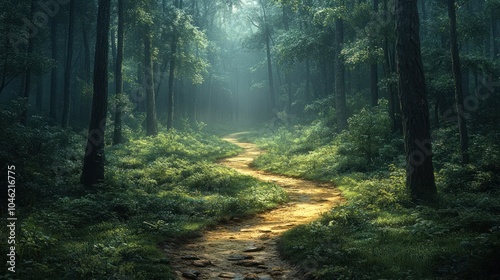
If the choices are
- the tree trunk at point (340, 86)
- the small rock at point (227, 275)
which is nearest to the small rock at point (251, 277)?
the small rock at point (227, 275)

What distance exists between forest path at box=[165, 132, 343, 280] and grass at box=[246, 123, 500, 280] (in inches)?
17.8

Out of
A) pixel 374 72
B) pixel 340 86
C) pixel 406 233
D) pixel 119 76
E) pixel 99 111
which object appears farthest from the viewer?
pixel 340 86

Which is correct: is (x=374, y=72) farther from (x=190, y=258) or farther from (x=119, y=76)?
(x=190, y=258)

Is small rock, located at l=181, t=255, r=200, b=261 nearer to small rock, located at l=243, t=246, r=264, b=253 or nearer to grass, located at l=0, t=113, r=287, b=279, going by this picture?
grass, located at l=0, t=113, r=287, b=279

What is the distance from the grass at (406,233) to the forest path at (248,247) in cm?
45

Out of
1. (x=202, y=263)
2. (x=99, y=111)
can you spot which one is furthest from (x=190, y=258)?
(x=99, y=111)

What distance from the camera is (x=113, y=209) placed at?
983 centimetres

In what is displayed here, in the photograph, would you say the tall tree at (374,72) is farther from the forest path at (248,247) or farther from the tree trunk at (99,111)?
the tree trunk at (99,111)

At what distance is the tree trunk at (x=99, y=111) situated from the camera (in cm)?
1271

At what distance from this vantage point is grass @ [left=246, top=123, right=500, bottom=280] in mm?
5508

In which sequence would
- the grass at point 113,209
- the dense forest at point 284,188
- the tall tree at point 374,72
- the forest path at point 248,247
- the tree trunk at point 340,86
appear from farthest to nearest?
the tree trunk at point 340,86, the tall tree at point 374,72, the forest path at point 248,247, the dense forest at point 284,188, the grass at point 113,209

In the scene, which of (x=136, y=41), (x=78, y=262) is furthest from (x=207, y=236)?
(x=136, y=41)

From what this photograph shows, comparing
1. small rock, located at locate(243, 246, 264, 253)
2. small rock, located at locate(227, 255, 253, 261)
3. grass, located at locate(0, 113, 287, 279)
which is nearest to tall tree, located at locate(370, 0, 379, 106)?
grass, located at locate(0, 113, 287, 279)

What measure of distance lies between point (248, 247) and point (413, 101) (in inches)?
230
